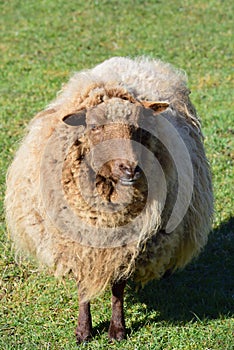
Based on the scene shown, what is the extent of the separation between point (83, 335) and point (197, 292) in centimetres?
99

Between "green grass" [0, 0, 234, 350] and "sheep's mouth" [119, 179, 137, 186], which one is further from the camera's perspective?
"green grass" [0, 0, 234, 350]

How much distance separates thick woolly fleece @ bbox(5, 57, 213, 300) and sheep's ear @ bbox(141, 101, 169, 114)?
70 mm

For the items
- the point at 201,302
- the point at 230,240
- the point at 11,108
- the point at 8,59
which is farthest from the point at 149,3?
the point at 201,302

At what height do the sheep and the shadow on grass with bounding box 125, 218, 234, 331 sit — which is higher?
the sheep

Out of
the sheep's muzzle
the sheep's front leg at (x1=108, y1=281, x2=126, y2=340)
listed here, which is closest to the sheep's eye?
the sheep's muzzle

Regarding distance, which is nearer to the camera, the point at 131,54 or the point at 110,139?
the point at 110,139

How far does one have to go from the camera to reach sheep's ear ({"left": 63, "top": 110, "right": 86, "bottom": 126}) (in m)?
3.58

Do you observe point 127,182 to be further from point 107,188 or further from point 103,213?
A: point 103,213

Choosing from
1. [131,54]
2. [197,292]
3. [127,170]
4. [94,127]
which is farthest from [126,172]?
[131,54]

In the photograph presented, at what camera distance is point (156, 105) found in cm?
372

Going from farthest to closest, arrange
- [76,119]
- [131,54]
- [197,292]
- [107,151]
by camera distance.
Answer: [131,54], [197,292], [76,119], [107,151]

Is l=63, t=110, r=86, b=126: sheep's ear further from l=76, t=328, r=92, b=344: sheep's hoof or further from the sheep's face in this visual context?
l=76, t=328, r=92, b=344: sheep's hoof

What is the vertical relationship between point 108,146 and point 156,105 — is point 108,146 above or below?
below

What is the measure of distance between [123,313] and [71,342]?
0.38 m
